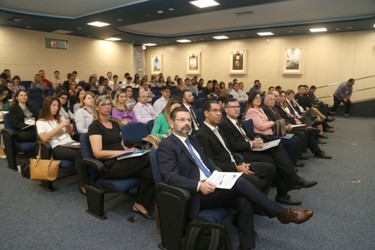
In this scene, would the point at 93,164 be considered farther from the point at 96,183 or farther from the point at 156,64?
the point at 156,64

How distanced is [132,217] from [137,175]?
43cm

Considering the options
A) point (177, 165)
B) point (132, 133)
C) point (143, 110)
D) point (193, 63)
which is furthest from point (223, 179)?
point (193, 63)

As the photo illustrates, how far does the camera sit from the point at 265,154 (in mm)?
3309

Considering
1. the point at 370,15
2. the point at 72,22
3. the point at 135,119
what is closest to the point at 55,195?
the point at 135,119

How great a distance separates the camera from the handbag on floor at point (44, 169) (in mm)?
3113

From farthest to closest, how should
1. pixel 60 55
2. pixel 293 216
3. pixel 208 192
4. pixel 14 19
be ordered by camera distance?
pixel 60 55
pixel 14 19
pixel 293 216
pixel 208 192

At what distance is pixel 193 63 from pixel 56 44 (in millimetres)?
6621

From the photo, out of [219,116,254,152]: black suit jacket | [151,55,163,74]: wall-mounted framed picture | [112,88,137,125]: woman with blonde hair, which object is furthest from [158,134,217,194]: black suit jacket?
[151,55,163,74]: wall-mounted framed picture

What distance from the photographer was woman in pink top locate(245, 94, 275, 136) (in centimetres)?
419

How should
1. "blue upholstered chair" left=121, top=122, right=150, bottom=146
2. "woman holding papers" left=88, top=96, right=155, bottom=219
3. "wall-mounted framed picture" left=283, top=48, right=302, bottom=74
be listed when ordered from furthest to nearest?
"wall-mounted framed picture" left=283, top=48, right=302, bottom=74
"blue upholstered chair" left=121, top=122, right=150, bottom=146
"woman holding papers" left=88, top=96, right=155, bottom=219

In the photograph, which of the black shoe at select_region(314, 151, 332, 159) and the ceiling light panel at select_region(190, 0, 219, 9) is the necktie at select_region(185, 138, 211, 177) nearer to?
the black shoe at select_region(314, 151, 332, 159)

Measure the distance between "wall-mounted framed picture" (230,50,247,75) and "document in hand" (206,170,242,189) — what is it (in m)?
11.6

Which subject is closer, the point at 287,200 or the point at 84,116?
the point at 287,200

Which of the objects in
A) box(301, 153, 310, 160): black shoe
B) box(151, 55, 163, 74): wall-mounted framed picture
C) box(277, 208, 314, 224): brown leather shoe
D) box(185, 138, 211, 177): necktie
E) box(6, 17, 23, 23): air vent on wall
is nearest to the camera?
box(277, 208, 314, 224): brown leather shoe
